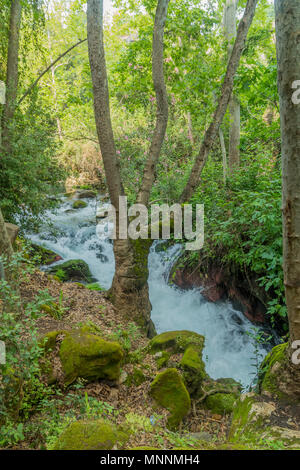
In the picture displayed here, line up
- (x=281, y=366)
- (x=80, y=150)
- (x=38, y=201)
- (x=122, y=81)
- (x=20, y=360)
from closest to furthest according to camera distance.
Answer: (x=20, y=360), (x=281, y=366), (x=38, y=201), (x=122, y=81), (x=80, y=150)

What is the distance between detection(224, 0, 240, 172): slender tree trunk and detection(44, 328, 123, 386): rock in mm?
6225

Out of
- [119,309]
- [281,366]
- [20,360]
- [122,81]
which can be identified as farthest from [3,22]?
[281,366]

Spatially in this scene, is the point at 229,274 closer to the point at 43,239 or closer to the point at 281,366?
the point at 281,366

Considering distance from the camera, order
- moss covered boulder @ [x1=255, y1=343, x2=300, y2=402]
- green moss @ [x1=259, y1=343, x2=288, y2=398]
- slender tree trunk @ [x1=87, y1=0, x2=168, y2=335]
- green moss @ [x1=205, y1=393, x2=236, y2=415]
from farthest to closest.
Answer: slender tree trunk @ [x1=87, y1=0, x2=168, y2=335]
green moss @ [x1=205, y1=393, x2=236, y2=415]
green moss @ [x1=259, y1=343, x2=288, y2=398]
moss covered boulder @ [x1=255, y1=343, x2=300, y2=402]

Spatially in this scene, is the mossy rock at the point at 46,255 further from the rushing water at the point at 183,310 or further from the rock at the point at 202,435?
the rock at the point at 202,435

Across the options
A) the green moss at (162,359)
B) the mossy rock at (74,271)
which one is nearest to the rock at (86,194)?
the mossy rock at (74,271)

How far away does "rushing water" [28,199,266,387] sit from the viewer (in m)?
5.66

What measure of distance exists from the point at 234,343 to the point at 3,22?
872 cm

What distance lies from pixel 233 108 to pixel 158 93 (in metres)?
4.22

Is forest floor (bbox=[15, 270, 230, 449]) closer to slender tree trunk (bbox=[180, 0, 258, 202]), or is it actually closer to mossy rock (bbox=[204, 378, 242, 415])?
mossy rock (bbox=[204, 378, 242, 415])

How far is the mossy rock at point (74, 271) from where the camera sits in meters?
7.93

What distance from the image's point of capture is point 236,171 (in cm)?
738

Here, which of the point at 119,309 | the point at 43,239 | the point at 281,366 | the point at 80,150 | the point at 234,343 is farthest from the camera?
the point at 80,150

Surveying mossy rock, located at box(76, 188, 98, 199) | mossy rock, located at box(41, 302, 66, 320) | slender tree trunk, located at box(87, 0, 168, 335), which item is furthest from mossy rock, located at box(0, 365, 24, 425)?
mossy rock, located at box(76, 188, 98, 199)
